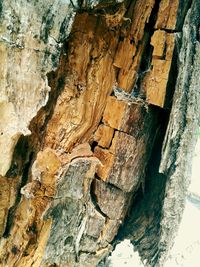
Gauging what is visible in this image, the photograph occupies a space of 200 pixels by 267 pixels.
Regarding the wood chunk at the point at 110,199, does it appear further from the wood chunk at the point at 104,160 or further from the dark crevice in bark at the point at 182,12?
the dark crevice in bark at the point at 182,12

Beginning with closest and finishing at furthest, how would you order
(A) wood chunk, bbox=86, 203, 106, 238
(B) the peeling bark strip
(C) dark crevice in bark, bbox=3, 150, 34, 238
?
(B) the peeling bark strip
(C) dark crevice in bark, bbox=3, 150, 34, 238
(A) wood chunk, bbox=86, 203, 106, 238

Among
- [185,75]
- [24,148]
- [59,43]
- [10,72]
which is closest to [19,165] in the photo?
[24,148]

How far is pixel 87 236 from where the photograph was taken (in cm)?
159

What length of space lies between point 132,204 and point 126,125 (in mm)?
506

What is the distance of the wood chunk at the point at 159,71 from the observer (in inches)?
53.1

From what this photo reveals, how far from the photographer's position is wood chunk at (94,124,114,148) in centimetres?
147

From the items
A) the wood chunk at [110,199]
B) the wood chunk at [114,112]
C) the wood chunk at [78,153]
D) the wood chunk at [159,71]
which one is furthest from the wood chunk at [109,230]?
the wood chunk at [159,71]

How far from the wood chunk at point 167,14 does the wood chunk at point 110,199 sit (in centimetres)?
77

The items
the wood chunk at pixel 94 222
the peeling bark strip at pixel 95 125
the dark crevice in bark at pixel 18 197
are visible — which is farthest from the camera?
the wood chunk at pixel 94 222

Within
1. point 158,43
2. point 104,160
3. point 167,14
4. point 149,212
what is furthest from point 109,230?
point 167,14

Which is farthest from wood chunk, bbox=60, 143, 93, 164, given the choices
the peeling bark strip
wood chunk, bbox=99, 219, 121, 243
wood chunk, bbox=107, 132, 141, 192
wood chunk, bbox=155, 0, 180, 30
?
wood chunk, bbox=155, 0, 180, 30

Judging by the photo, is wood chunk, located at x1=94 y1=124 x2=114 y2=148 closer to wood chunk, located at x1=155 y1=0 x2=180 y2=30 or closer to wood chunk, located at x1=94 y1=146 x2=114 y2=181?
wood chunk, located at x1=94 y1=146 x2=114 y2=181

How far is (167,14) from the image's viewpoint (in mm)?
1353

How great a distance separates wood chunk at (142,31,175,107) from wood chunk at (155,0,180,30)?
0.11ft
